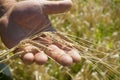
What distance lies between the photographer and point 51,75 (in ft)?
6.82

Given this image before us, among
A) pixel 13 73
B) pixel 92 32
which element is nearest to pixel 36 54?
pixel 13 73

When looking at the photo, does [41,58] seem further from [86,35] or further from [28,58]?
[86,35]

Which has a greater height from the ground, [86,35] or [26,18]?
[26,18]

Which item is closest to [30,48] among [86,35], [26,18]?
[26,18]

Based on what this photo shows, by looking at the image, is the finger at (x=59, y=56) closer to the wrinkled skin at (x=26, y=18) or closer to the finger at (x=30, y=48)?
the finger at (x=30, y=48)

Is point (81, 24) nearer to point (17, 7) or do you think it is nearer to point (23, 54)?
point (17, 7)

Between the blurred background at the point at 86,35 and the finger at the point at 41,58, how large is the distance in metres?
0.49

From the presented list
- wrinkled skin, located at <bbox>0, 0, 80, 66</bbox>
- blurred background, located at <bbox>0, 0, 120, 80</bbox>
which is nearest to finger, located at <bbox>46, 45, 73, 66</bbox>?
wrinkled skin, located at <bbox>0, 0, 80, 66</bbox>

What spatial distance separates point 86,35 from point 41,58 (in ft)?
3.64

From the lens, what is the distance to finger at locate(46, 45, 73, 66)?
1.36 metres

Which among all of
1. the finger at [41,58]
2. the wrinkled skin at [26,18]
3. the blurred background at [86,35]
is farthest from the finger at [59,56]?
the blurred background at [86,35]

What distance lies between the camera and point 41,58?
137 cm

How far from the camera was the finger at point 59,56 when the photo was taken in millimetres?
1361

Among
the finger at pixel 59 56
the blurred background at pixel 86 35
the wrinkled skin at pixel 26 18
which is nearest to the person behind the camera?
the finger at pixel 59 56
